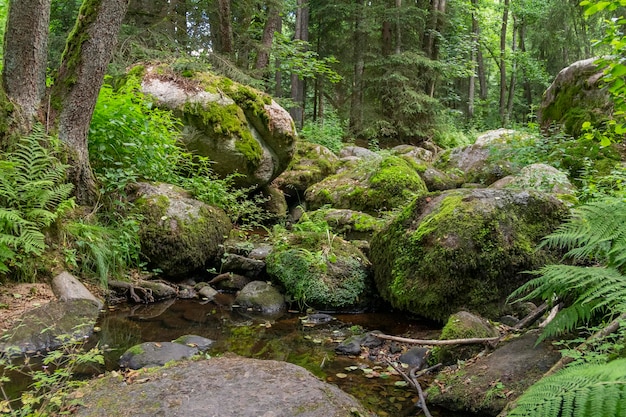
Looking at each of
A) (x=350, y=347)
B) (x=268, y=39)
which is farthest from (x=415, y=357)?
(x=268, y=39)

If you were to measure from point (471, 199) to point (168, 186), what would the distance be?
4.44 metres

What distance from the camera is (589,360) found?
189 centimetres

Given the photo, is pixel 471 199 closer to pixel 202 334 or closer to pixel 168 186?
pixel 202 334

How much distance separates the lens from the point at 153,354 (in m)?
3.59

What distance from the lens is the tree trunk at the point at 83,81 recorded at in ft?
17.6

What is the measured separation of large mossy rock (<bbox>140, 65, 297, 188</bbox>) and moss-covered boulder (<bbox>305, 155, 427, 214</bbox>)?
4.79 ft

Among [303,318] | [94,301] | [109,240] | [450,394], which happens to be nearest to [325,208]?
[303,318]

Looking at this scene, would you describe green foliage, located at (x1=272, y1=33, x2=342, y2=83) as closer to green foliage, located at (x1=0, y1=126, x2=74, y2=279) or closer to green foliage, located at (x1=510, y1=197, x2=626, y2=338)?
green foliage, located at (x1=0, y1=126, x2=74, y2=279)

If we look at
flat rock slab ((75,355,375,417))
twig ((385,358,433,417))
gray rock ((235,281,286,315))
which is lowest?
gray rock ((235,281,286,315))

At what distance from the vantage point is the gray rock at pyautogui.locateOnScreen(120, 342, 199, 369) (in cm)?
349

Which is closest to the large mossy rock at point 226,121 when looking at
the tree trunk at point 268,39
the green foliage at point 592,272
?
the tree trunk at point 268,39

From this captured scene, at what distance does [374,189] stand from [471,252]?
4416 millimetres

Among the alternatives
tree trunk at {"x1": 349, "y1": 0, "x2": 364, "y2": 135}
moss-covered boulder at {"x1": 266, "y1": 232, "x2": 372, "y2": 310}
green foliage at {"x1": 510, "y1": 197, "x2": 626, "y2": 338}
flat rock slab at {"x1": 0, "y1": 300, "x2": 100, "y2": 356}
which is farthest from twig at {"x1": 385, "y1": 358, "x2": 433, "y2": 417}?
tree trunk at {"x1": 349, "y1": 0, "x2": 364, "y2": 135}

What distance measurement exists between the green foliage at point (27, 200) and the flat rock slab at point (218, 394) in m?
2.17
